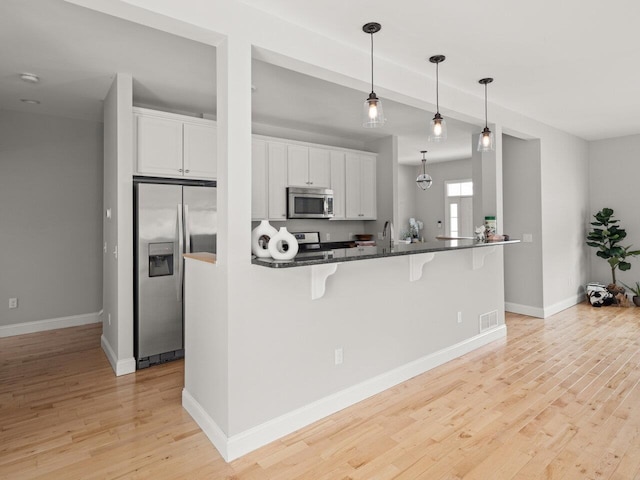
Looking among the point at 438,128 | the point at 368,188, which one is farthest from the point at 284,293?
the point at 368,188

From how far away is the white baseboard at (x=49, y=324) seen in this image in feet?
14.8

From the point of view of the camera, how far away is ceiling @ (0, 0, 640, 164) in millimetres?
2412

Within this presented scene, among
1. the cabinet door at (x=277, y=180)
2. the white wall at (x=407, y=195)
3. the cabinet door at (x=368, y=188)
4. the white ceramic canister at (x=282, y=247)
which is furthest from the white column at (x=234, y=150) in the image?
the white wall at (x=407, y=195)

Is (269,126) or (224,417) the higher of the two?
(269,126)

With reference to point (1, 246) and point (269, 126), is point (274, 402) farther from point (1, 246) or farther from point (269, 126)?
point (1, 246)

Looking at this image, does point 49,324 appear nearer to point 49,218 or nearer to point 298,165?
point 49,218

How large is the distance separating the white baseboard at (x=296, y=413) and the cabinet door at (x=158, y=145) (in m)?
2.07

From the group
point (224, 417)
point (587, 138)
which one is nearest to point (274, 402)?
point (224, 417)

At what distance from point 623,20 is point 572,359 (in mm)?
2815

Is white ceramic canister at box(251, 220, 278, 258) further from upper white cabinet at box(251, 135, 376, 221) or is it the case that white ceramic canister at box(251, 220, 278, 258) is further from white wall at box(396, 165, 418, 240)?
white wall at box(396, 165, 418, 240)

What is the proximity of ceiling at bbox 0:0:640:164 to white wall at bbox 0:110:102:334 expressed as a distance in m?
0.33

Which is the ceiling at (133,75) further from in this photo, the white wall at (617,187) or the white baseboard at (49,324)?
the white wall at (617,187)

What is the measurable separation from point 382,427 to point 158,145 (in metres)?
3.10

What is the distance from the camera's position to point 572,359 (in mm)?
3621
